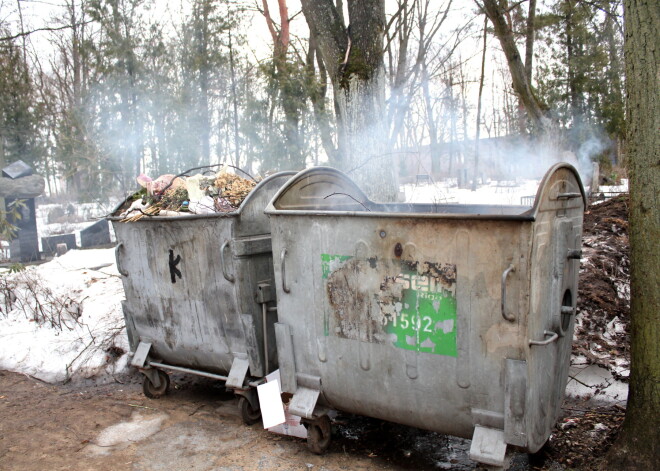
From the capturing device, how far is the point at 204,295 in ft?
13.1

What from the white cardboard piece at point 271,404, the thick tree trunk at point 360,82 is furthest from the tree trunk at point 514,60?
the white cardboard piece at point 271,404

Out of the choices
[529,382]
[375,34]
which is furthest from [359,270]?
[375,34]

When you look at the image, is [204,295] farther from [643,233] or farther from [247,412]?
[643,233]

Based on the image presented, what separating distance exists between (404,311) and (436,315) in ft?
0.65

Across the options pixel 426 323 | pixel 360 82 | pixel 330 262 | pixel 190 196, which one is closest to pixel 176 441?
pixel 330 262

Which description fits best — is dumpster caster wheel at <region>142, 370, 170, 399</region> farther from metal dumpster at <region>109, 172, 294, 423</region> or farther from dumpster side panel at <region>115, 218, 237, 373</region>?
dumpster side panel at <region>115, 218, 237, 373</region>

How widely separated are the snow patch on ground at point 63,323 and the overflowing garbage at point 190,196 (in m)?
1.61

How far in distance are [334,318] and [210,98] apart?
46.0 ft

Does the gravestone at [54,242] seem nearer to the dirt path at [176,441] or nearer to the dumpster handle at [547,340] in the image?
the dirt path at [176,441]

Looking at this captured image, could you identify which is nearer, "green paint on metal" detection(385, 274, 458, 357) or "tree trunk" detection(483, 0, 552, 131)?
"green paint on metal" detection(385, 274, 458, 357)

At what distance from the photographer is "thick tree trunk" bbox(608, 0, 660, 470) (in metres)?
2.59

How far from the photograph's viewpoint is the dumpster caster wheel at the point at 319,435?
333 centimetres

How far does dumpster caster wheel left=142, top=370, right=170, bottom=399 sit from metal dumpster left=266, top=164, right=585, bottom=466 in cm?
162

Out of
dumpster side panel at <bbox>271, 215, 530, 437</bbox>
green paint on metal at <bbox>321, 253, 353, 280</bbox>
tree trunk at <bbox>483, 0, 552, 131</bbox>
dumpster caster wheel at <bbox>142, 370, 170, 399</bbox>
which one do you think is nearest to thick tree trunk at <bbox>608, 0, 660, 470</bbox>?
dumpster side panel at <bbox>271, 215, 530, 437</bbox>
